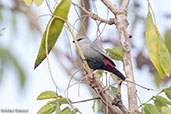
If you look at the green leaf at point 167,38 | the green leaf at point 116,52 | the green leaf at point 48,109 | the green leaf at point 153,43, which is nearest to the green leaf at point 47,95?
the green leaf at point 48,109

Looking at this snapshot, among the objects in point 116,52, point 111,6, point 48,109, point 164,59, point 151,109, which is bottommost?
point 151,109

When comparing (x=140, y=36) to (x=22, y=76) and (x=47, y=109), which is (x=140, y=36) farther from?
(x=47, y=109)

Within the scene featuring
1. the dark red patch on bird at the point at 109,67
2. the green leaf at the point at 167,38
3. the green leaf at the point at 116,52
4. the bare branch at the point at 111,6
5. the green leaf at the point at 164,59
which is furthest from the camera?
the green leaf at the point at 167,38

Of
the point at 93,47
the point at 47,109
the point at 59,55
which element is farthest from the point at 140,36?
the point at 47,109

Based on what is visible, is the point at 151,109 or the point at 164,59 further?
the point at 151,109

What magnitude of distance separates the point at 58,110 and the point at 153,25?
579 millimetres

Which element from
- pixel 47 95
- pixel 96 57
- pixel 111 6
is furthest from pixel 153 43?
pixel 96 57

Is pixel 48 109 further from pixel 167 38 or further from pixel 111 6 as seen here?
pixel 167 38

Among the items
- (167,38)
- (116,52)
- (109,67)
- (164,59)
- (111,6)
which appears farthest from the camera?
(167,38)

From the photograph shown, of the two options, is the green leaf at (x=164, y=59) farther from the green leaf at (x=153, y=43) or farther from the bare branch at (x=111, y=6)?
the bare branch at (x=111, y=6)

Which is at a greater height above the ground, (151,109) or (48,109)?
(48,109)

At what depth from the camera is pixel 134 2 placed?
4.64m

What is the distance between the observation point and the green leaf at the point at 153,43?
54.3 inches

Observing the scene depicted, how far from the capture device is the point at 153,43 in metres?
1.43
